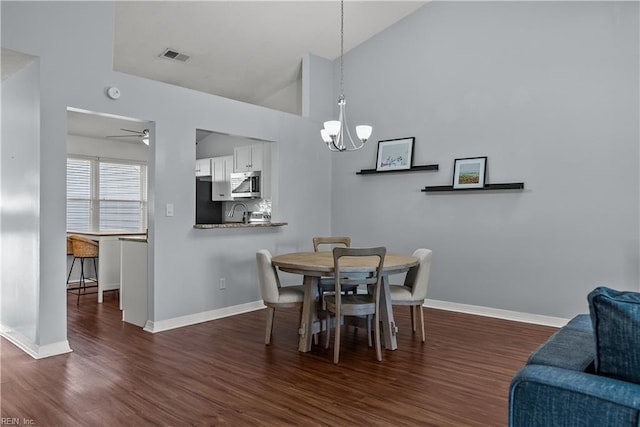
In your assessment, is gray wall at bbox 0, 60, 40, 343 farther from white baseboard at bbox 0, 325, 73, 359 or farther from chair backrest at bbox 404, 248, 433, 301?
chair backrest at bbox 404, 248, 433, 301

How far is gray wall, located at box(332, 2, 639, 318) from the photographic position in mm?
4164

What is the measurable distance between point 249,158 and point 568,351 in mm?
5353

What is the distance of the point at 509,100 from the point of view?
15.5 ft

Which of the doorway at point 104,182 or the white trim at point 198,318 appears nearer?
the white trim at point 198,318

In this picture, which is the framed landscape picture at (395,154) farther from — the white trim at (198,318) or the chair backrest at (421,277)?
the white trim at (198,318)

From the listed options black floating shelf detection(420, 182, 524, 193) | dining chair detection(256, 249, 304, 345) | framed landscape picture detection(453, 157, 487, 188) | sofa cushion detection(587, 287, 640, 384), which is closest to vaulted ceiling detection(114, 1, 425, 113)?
framed landscape picture detection(453, 157, 487, 188)

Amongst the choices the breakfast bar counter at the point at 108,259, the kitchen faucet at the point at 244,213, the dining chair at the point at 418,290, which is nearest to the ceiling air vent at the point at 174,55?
the breakfast bar counter at the point at 108,259

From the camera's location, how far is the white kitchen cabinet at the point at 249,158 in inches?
240

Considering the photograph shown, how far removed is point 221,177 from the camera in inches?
286

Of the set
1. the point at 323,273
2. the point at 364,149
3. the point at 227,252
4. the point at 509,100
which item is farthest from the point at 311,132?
the point at 323,273

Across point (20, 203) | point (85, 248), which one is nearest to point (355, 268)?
point (20, 203)

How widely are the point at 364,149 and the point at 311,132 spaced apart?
73 centimetres

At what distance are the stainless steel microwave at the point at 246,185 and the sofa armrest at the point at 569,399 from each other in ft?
17.1

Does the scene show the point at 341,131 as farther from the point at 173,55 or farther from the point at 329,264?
the point at 329,264
